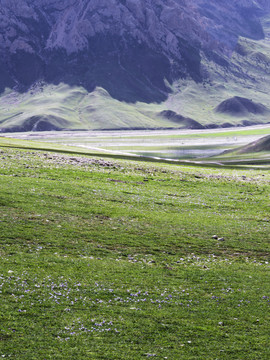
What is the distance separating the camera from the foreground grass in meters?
16.8

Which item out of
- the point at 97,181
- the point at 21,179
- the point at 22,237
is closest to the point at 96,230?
the point at 22,237

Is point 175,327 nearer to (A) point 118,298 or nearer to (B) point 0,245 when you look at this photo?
(A) point 118,298

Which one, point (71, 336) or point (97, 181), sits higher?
point (97, 181)

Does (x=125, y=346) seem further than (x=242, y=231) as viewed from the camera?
No

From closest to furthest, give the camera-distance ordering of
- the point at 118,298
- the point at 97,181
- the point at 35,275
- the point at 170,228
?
the point at 118,298
the point at 35,275
the point at 170,228
the point at 97,181

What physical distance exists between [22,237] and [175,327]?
12.4 metres

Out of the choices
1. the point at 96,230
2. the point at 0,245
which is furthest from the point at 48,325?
the point at 96,230

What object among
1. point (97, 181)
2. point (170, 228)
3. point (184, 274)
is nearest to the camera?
point (184, 274)

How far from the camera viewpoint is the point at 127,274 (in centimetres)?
2336

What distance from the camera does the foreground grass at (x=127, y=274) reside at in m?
16.8

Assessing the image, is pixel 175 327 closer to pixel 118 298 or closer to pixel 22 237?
pixel 118 298

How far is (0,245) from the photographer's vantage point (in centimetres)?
2512

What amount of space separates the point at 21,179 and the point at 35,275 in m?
23.9

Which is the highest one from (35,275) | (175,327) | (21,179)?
(21,179)
